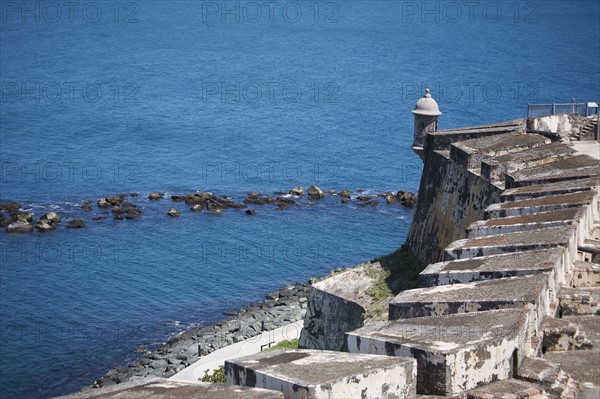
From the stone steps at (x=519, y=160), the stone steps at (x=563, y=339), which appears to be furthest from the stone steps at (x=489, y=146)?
the stone steps at (x=563, y=339)

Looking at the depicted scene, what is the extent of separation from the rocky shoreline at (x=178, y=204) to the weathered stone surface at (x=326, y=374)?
64881 millimetres

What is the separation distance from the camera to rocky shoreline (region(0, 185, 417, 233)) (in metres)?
74.6

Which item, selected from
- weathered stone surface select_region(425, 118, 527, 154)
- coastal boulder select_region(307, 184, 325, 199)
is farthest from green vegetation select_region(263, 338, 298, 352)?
coastal boulder select_region(307, 184, 325, 199)

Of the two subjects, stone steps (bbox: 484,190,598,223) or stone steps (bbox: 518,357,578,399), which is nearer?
stone steps (bbox: 518,357,578,399)

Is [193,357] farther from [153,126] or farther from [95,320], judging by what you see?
[153,126]

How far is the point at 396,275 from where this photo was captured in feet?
115

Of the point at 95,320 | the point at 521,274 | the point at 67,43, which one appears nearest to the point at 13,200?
the point at 95,320

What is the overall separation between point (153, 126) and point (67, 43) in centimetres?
5977

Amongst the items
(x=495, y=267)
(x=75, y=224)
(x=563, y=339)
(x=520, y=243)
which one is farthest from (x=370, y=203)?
(x=563, y=339)

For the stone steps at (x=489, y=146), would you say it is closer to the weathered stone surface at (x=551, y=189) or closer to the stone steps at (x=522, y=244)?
the weathered stone surface at (x=551, y=189)

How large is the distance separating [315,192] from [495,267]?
2630 inches

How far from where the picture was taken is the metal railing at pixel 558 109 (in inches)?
1471

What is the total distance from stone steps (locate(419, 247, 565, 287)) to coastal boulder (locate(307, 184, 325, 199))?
65.2 metres

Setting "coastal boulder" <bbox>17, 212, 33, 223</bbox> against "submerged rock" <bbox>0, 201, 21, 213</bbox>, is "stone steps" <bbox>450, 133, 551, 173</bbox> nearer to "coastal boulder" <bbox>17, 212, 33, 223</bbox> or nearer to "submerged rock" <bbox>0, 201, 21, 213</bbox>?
"coastal boulder" <bbox>17, 212, 33, 223</bbox>
